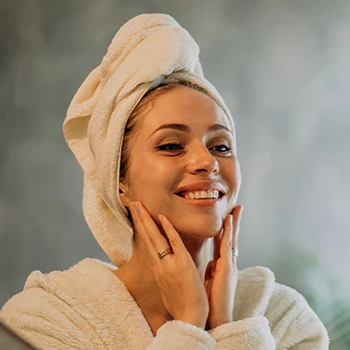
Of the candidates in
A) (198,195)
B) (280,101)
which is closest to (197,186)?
(198,195)

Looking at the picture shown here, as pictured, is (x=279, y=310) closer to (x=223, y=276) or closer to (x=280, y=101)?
(x=223, y=276)

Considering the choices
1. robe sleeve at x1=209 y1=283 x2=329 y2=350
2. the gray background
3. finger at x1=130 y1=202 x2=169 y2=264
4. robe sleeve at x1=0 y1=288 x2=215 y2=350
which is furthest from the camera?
the gray background

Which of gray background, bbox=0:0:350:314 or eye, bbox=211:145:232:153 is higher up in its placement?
gray background, bbox=0:0:350:314

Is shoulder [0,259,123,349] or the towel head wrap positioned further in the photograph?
the towel head wrap

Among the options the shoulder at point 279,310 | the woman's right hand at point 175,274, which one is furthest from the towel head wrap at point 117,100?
the shoulder at point 279,310

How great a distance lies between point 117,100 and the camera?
106 cm

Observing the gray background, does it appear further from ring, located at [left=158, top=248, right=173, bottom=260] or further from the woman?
ring, located at [left=158, top=248, right=173, bottom=260]

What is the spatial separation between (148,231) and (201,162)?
14 cm

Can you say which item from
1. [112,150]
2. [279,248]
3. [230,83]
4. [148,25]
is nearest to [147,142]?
[112,150]

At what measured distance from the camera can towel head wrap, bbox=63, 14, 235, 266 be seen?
1.04 metres

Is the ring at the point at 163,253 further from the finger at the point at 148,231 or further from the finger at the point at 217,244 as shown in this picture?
the finger at the point at 217,244

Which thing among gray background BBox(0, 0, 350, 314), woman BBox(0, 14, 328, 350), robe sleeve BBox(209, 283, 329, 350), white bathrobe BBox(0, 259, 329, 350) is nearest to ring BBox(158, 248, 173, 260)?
woman BBox(0, 14, 328, 350)

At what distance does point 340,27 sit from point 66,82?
0.75 metres

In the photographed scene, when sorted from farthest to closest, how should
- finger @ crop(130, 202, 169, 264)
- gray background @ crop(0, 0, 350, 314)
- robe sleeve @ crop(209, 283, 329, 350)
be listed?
gray background @ crop(0, 0, 350, 314) → robe sleeve @ crop(209, 283, 329, 350) → finger @ crop(130, 202, 169, 264)
